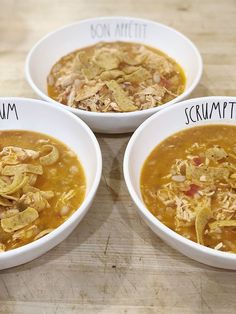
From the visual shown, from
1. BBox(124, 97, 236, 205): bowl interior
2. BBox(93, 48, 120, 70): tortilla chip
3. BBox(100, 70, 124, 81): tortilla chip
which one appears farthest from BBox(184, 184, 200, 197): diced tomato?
BBox(93, 48, 120, 70): tortilla chip

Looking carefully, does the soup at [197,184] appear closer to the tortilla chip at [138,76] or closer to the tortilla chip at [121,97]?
the tortilla chip at [121,97]

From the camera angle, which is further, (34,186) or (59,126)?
(59,126)

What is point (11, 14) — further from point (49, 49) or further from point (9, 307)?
point (9, 307)

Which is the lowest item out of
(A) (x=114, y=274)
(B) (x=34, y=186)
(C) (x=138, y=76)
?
(A) (x=114, y=274)

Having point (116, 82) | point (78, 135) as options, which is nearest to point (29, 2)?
point (116, 82)

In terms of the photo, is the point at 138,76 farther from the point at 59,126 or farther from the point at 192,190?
the point at 192,190

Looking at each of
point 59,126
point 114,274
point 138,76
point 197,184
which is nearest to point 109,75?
point 138,76
